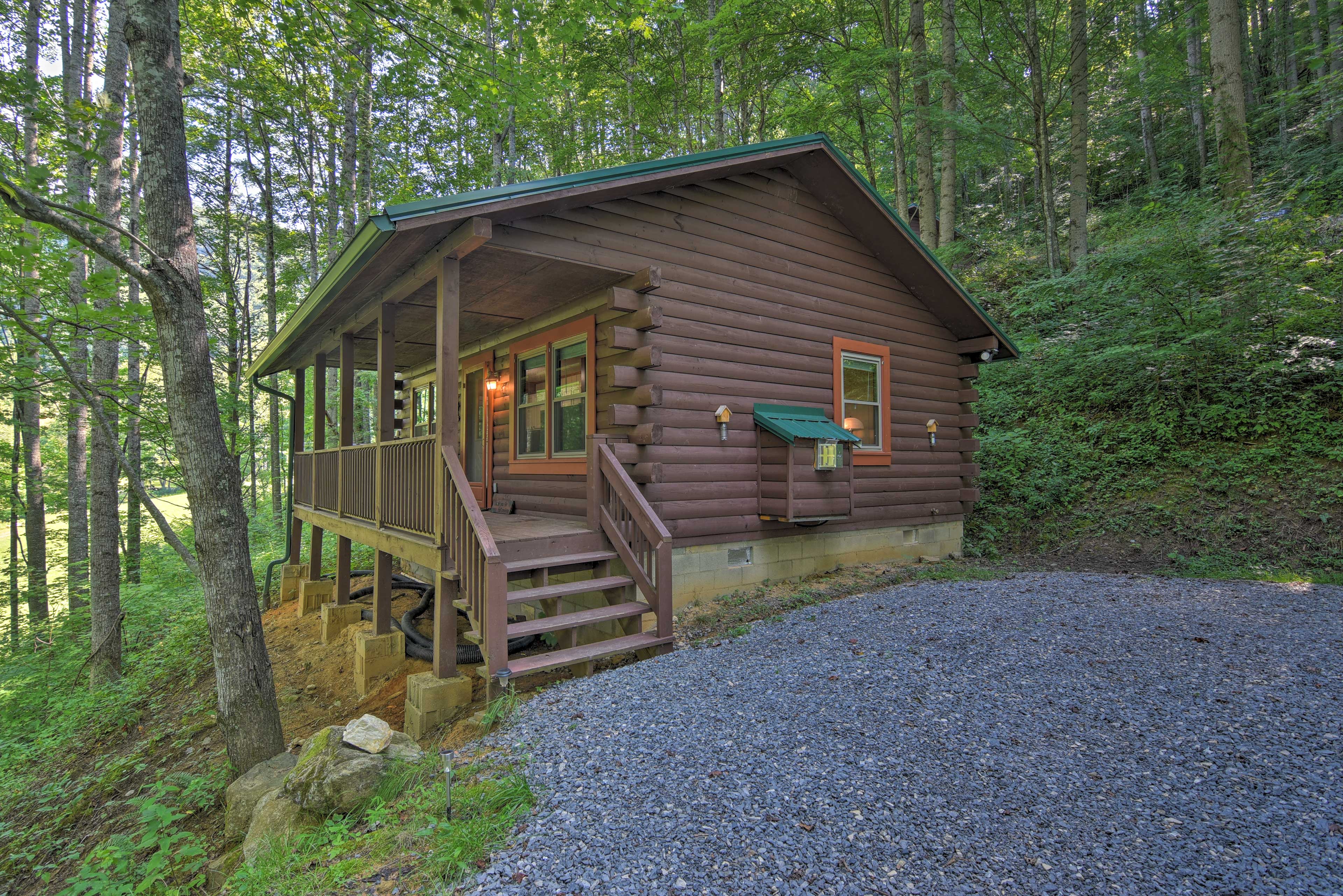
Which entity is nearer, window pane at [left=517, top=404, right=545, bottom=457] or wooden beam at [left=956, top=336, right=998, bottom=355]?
window pane at [left=517, top=404, right=545, bottom=457]

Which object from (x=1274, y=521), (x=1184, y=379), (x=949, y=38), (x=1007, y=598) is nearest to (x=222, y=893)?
(x=1007, y=598)

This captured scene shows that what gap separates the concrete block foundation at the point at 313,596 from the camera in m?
9.09

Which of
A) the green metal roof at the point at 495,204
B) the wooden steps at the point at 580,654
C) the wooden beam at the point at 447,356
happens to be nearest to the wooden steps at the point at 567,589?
the wooden steps at the point at 580,654

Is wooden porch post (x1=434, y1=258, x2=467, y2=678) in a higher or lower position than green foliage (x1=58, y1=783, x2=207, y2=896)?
higher

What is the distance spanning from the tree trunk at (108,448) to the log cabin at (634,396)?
1.82m

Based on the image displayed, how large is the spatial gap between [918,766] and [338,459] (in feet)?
22.8

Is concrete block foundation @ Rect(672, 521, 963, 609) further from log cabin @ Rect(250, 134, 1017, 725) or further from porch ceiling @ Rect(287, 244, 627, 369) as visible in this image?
porch ceiling @ Rect(287, 244, 627, 369)

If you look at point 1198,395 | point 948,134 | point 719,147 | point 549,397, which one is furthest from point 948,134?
point 549,397

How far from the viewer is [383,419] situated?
605 centimetres

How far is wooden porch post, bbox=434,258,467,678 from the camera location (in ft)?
15.2

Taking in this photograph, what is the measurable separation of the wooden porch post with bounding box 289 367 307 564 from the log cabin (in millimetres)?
461

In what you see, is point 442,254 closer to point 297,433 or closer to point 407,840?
point 407,840

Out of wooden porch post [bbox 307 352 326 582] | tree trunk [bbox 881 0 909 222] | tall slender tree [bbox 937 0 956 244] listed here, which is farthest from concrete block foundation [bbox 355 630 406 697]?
tall slender tree [bbox 937 0 956 244]

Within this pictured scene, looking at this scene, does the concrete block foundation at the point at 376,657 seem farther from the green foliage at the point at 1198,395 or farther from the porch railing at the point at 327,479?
the green foliage at the point at 1198,395
